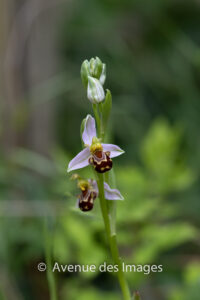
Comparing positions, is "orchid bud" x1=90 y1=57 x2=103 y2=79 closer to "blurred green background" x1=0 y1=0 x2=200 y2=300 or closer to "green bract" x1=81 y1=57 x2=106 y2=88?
"green bract" x1=81 y1=57 x2=106 y2=88

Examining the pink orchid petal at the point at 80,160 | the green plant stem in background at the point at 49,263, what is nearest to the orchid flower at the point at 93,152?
the pink orchid petal at the point at 80,160

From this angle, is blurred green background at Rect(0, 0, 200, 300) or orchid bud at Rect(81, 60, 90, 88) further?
blurred green background at Rect(0, 0, 200, 300)

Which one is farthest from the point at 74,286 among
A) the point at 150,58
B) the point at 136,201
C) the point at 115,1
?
the point at 115,1

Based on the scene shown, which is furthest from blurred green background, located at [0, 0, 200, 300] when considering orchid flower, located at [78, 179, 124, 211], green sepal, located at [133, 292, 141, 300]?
green sepal, located at [133, 292, 141, 300]

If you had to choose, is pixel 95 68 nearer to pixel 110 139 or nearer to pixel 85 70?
pixel 85 70

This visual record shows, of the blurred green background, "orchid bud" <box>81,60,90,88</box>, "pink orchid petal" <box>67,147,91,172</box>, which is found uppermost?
the blurred green background

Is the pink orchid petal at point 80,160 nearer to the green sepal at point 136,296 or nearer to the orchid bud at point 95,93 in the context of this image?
the orchid bud at point 95,93

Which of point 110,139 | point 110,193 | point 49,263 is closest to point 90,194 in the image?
point 110,193

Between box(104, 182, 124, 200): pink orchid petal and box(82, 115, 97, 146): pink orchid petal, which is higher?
box(82, 115, 97, 146): pink orchid petal
